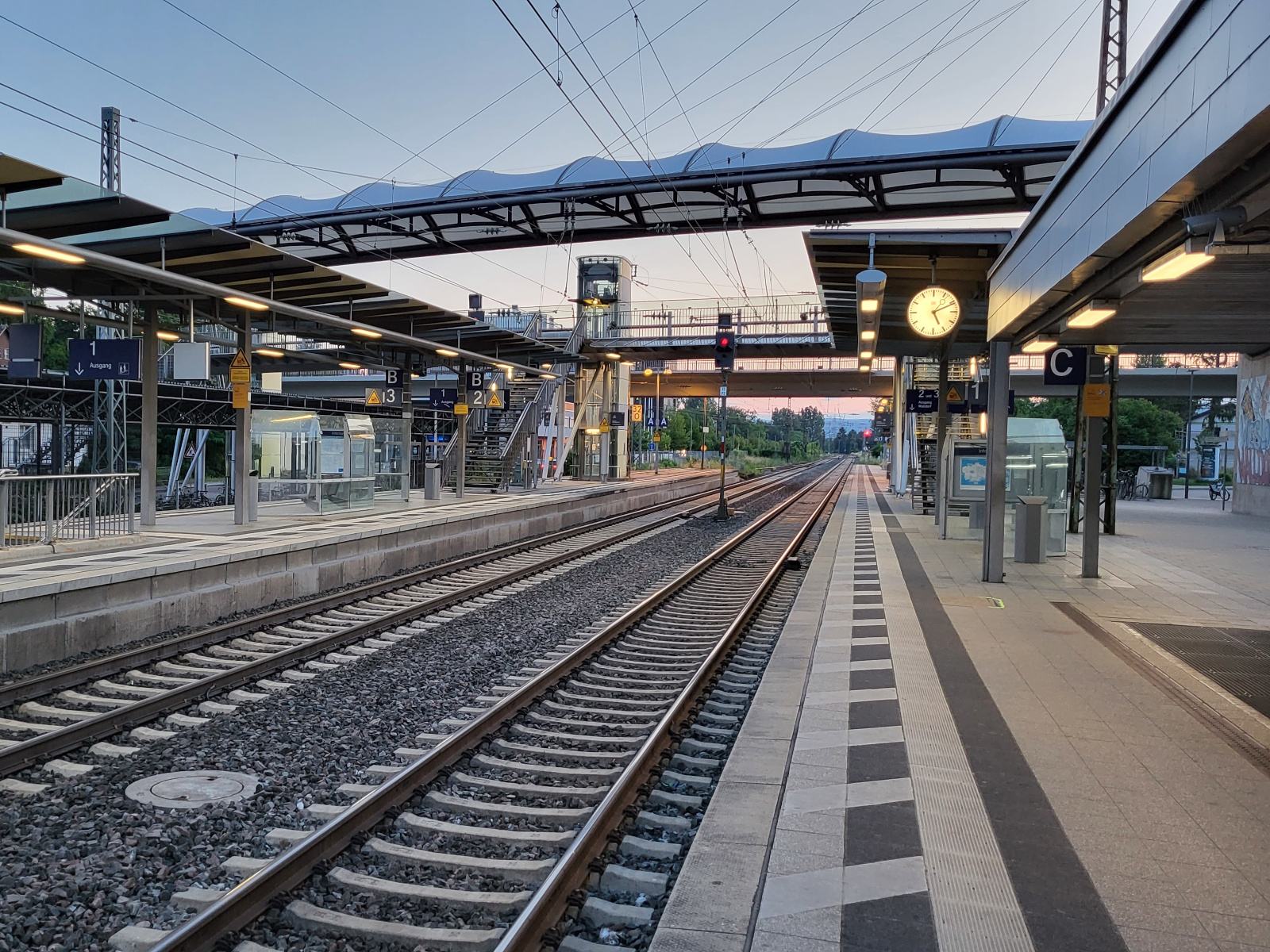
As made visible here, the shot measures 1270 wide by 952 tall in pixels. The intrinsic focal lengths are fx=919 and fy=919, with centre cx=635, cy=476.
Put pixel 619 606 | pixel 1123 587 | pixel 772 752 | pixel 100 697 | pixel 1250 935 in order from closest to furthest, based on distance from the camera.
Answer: pixel 1250 935 < pixel 772 752 < pixel 100 697 < pixel 619 606 < pixel 1123 587

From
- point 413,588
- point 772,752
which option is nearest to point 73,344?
point 413,588

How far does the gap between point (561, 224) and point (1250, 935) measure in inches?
924

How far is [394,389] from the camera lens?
23.7 m

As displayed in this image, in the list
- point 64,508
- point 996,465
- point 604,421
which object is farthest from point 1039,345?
point 604,421

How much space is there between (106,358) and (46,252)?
4504 mm

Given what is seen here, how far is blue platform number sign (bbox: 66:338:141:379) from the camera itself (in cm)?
1374

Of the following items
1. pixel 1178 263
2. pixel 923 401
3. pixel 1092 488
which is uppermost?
pixel 1178 263

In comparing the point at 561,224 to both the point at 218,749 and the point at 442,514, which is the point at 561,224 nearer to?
the point at 442,514

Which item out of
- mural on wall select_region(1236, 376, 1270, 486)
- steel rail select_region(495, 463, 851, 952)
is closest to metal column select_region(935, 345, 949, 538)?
mural on wall select_region(1236, 376, 1270, 486)

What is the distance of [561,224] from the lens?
24.9 meters

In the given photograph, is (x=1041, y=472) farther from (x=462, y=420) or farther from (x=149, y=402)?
(x=462, y=420)

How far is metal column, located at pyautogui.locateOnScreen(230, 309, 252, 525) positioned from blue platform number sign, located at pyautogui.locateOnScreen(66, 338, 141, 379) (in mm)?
1936

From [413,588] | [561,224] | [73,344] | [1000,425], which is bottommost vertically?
[413,588]

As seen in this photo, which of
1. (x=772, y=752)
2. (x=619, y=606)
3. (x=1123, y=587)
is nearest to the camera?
(x=772, y=752)
